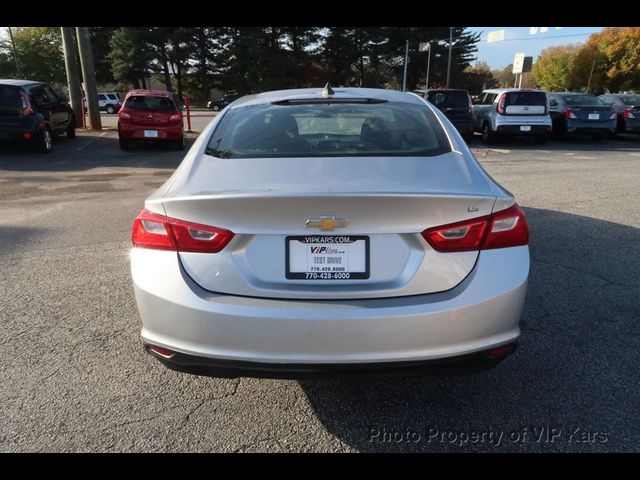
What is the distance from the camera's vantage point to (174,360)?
2115 millimetres

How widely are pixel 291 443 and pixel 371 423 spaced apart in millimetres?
415

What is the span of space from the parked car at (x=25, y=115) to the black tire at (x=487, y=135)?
12.8 meters

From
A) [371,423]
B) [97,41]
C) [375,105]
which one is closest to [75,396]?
[371,423]

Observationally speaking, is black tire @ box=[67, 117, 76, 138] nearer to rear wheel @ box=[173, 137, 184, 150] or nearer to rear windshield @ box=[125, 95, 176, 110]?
rear windshield @ box=[125, 95, 176, 110]

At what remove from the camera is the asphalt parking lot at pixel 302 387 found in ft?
7.41

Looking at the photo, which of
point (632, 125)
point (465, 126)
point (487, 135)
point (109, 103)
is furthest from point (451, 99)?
point (109, 103)

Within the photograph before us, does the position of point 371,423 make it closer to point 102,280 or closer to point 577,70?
point 102,280

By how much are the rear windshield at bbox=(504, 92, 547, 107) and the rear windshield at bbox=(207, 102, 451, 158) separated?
13193mm

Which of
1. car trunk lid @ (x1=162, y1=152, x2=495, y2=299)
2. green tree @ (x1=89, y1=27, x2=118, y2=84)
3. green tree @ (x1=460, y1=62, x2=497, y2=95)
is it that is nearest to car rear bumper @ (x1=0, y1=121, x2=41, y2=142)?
car trunk lid @ (x1=162, y1=152, x2=495, y2=299)

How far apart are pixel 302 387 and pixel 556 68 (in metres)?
60.2

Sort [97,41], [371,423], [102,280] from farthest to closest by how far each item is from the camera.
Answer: [97,41], [102,280], [371,423]

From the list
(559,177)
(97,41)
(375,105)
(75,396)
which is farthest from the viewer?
(97,41)

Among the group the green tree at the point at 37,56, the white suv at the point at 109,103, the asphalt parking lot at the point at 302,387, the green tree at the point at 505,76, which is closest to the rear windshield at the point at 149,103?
the asphalt parking lot at the point at 302,387

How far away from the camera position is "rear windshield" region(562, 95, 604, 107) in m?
16.0
